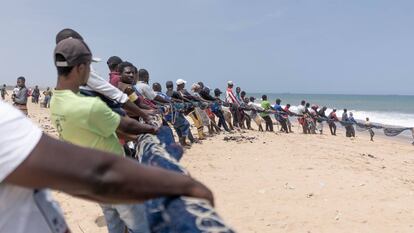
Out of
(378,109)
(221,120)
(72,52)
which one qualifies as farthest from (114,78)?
(378,109)

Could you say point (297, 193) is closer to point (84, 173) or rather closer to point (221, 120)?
point (84, 173)

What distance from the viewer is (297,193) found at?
614 cm

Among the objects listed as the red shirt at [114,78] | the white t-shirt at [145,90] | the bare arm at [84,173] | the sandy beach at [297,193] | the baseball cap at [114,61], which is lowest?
the sandy beach at [297,193]

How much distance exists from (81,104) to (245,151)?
7.77 metres

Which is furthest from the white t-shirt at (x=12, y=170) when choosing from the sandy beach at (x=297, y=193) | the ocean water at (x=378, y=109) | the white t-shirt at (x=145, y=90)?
the ocean water at (x=378, y=109)

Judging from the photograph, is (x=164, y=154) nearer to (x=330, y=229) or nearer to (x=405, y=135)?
(x=330, y=229)

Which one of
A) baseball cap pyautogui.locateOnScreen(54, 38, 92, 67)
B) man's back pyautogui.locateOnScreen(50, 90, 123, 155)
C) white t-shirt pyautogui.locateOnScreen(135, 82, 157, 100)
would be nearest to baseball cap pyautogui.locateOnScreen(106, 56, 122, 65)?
white t-shirt pyautogui.locateOnScreen(135, 82, 157, 100)

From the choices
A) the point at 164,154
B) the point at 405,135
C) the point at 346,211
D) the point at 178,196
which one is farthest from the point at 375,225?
the point at 405,135

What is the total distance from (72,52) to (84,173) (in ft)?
4.20

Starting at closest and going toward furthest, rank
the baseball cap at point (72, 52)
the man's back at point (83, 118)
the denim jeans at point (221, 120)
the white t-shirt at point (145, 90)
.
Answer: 1. the baseball cap at point (72, 52)
2. the man's back at point (83, 118)
3. the white t-shirt at point (145, 90)
4. the denim jeans at point (221, 120)

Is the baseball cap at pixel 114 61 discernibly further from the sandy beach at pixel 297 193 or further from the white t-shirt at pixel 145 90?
the sandy beach at pixel 297 193

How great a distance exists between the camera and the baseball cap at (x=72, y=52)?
211 centimetres

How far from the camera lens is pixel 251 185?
654 centimetres

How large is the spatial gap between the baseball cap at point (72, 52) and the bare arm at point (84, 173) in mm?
1211
